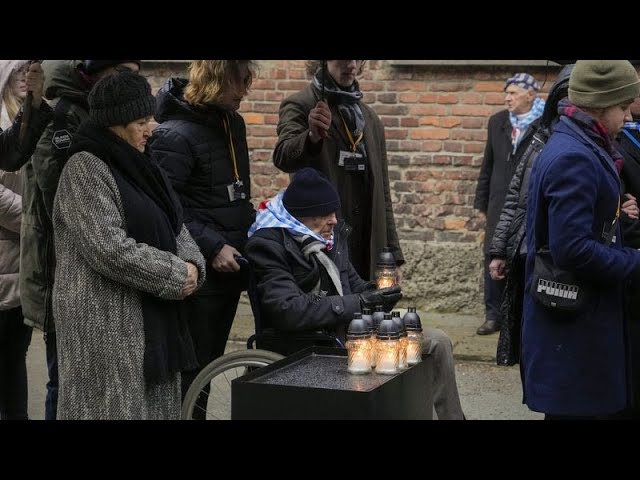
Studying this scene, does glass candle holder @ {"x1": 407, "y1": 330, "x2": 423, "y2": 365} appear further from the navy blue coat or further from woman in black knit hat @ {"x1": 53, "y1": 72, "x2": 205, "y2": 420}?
woman in black knit hat @ {"x1": 53, "y1": 72, "x2": 205, "y2": 420}

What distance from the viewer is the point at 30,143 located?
163 inches

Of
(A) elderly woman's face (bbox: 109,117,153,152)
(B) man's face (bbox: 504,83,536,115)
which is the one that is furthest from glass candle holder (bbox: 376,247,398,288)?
(B) man's face (bbox: 504,83,536,115)

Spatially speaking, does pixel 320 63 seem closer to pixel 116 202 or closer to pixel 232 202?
pixel 232 202

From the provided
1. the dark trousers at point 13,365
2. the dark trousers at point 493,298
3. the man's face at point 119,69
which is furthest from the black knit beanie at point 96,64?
the dark trousers at point 493,298

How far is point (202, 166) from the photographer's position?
14.4 ft

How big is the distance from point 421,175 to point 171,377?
4139mm

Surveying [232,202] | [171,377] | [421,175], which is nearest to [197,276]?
[171,377]

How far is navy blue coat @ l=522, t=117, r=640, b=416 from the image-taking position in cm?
355

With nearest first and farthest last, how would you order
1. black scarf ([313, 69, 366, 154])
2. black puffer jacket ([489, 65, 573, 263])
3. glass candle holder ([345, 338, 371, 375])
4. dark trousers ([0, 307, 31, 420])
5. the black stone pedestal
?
the black stone pedestal < glass candle holder ([345, 338, 371, 375]) < black puffer jacket ([489, 65, 573, 263]) < dark trousers ([0, 307, 31, 420]) < black scarf ([313, 69, 366, 154])

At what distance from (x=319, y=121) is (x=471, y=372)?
8.45ft

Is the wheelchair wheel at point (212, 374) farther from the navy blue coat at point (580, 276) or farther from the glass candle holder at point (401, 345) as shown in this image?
the navy blue coat at point (580, 276)

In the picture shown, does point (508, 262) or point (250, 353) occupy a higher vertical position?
point (508, 262)

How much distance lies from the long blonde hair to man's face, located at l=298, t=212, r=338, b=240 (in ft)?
2.17

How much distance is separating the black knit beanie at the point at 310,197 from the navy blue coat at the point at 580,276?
94 centimetres
